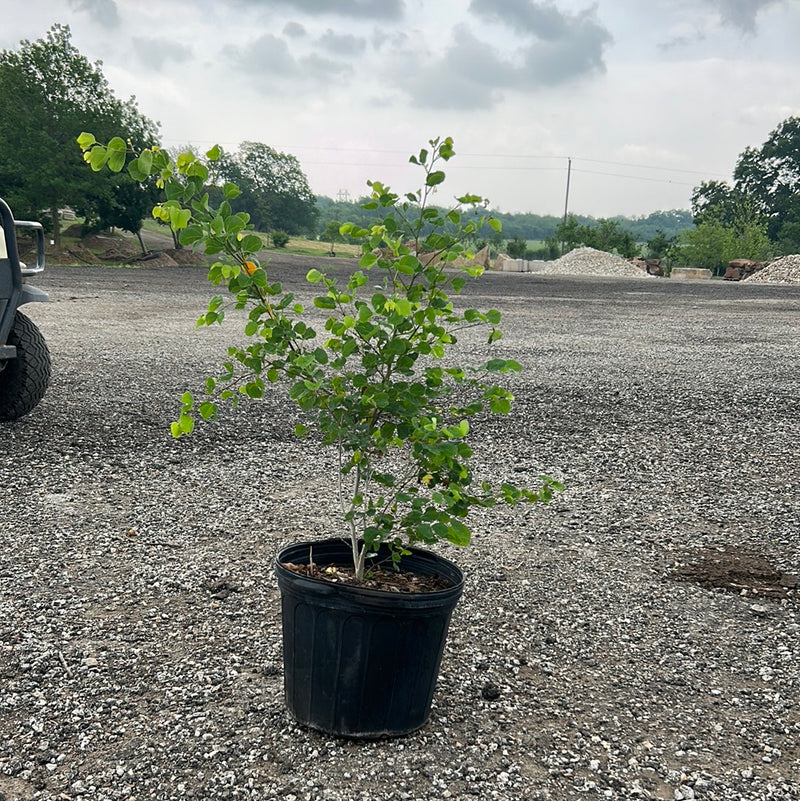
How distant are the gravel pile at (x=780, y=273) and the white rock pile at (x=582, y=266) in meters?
5.32

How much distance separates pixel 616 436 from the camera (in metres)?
6.56

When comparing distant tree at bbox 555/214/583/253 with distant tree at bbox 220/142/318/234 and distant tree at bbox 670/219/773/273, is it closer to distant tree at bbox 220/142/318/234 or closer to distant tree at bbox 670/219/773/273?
distant tree at bbox 670/219/773/273

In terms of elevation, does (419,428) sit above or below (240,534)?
above

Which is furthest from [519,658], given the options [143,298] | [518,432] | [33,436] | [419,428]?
[143,298]

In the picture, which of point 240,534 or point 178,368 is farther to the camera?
point 178,368

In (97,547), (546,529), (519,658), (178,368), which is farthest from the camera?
(178,368)

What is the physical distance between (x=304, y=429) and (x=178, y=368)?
21.9ft

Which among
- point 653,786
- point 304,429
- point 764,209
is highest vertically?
point 764,209

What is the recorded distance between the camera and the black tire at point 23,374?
6113mm

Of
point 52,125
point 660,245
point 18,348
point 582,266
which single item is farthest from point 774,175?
point 18,348

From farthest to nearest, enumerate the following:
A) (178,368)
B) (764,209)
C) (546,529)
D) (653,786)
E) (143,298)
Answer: (764,209), (143,298), (178,368), (546,529), (653,786)

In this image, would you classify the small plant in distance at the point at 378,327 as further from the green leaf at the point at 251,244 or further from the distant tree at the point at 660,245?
the distant tree at the point at 660,245

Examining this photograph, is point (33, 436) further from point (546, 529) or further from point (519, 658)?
point (519, 658)

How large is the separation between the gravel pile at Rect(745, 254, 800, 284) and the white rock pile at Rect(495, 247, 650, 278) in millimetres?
5317
